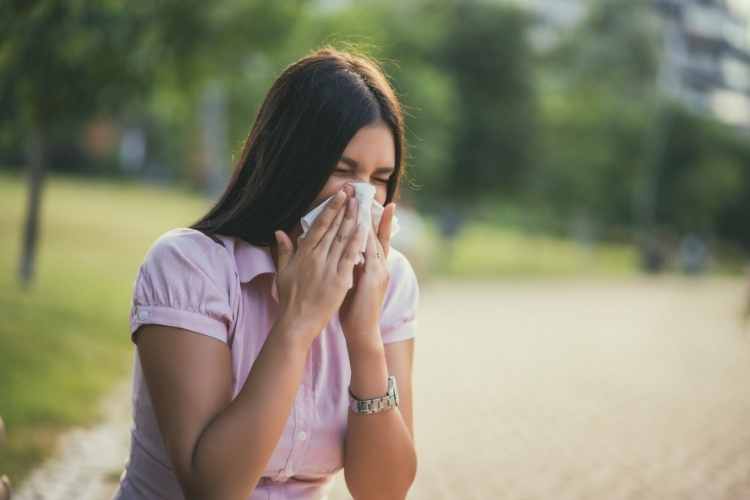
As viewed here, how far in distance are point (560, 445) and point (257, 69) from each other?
1297 cm

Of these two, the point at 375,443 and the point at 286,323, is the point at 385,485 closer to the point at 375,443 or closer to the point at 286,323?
the point at 375,443

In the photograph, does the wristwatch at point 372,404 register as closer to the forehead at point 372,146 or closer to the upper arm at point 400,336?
the upper arm at point 400,336

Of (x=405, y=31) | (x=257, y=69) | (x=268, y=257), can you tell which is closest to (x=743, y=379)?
(x=268, y=257)

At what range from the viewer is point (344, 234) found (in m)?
2.07

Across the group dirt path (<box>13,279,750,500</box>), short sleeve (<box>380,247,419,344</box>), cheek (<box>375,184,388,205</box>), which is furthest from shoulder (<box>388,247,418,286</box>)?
dirt path (<box>13,279,750,500</box>)

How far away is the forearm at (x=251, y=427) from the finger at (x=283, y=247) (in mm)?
169

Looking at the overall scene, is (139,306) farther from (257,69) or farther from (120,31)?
(257,69)

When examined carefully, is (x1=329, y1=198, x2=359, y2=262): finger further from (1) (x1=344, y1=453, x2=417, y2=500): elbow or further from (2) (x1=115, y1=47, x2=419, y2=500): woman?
(1) (x1=344, y1=453, x2=417, y2=500): elbow

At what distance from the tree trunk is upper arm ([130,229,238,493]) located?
8.26 m

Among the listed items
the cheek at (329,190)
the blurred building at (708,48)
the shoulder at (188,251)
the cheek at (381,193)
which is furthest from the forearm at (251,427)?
the blurred building at (708,48)

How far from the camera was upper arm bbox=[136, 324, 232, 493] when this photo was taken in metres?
1.96

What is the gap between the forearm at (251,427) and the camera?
1945mm

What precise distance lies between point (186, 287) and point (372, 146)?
1.97ft

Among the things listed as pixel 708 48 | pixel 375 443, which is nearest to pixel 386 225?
pixel 375 443
